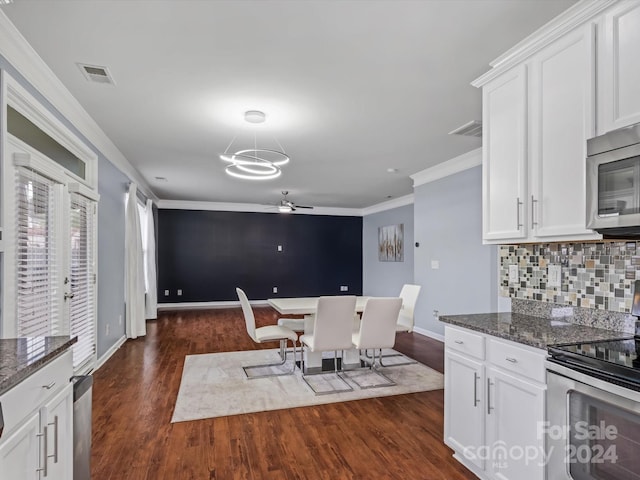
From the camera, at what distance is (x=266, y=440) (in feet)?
8.44

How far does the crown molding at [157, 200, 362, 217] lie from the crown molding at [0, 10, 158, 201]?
4.62m

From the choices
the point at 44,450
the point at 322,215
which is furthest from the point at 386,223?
the point at 44,450

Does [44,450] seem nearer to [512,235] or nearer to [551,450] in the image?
[551,450]

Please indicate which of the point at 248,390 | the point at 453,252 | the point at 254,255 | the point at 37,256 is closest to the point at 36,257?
the point at 37,256

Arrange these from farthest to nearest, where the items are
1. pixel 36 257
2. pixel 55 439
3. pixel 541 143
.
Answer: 1. pixel 36 257
2. pixel 541 143
3. pixel 55 439

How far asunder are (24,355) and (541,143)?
266 centimetres

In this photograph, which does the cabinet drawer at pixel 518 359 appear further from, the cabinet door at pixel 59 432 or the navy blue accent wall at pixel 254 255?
the navy blue accent wall at pixel 254 255

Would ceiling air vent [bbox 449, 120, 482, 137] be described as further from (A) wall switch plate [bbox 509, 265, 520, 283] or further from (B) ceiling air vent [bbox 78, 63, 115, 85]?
(B) ceiling air vent [bbox 78, 63, 115, 85]

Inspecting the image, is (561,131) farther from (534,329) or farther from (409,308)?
(409,308)

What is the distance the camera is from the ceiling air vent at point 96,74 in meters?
2.61

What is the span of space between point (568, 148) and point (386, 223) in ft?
23.0

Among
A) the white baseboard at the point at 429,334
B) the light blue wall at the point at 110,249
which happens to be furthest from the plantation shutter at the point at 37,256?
the white baseboard at the point at 429,334

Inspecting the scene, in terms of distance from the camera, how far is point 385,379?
12.6 feet

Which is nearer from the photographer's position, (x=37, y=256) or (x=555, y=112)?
(x=555, y=112)
